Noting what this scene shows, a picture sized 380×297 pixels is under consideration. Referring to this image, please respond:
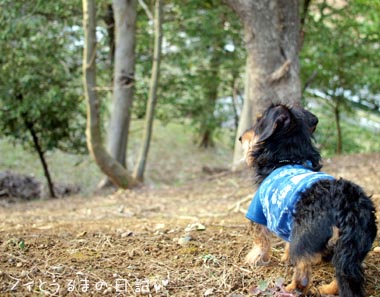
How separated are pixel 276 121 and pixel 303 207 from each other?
76cm

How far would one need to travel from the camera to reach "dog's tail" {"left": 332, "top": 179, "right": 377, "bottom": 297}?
2855 millimetres

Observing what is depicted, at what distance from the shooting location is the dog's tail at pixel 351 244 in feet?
9.37

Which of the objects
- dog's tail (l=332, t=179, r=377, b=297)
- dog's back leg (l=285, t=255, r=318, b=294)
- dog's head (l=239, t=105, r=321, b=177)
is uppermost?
dog's head (l=239, t=105, r=321, b=177)

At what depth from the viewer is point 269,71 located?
791 centimetres

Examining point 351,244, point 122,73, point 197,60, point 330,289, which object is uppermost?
point 197,60

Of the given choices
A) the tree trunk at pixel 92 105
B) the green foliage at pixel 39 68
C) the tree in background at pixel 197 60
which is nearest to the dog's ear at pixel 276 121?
the tree trunk at pixel 92 105

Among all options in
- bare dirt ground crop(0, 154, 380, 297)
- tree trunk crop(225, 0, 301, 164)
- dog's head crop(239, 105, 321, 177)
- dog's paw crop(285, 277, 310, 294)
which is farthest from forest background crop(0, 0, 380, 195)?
dog's paw crop(285, 277, 310, 294)

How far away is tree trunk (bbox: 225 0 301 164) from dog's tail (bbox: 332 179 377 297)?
14.8 ft

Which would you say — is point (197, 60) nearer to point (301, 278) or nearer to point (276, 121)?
point (276, 121)

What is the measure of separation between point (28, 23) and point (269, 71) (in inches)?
202

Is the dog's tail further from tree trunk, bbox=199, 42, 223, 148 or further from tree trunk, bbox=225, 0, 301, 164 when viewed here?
tree trunk, bbox=199, 42, 223, 148

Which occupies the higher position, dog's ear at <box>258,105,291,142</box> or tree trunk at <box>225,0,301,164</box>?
tree trunk at <box>225,0,301,164</box>

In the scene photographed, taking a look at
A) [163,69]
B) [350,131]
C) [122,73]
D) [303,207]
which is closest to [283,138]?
[303,207]

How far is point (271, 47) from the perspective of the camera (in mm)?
7742
